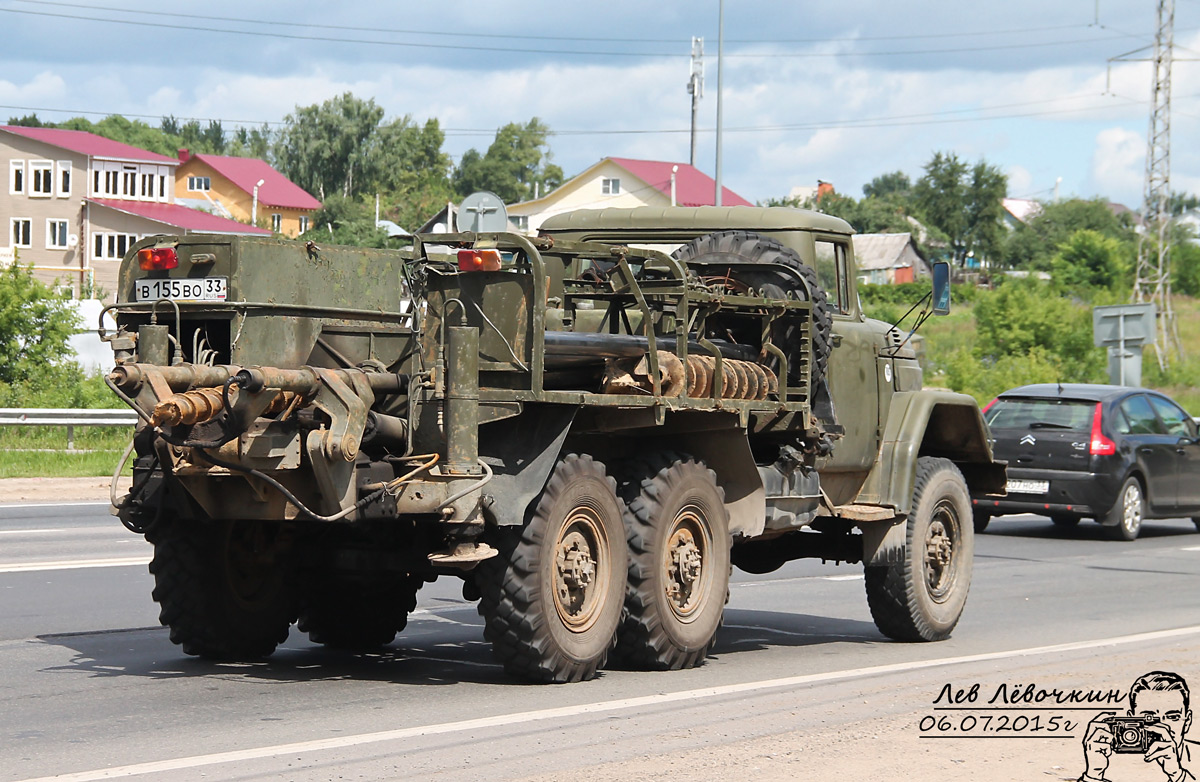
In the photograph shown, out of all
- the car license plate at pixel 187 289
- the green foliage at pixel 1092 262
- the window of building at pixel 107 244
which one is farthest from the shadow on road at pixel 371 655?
the green foliage at pixel 1092 262

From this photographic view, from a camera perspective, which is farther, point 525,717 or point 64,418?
point 64,418

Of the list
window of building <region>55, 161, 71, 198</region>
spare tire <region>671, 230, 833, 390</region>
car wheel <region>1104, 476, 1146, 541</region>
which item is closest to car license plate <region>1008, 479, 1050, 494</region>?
car wheel <region>1104, 476, 1146, 541</region>

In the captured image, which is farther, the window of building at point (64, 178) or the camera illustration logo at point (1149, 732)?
the window of building at point (64, 178)

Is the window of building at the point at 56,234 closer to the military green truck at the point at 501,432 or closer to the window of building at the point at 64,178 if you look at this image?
the window of building at the point at 64,178

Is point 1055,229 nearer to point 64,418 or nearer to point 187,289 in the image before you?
point 64,418

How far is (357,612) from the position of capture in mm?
9227

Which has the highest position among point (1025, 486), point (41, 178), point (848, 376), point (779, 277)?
point (41, 178)

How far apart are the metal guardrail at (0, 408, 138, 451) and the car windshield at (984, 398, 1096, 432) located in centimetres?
1314

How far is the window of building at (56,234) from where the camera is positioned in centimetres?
7462

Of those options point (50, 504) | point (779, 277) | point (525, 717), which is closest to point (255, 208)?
point (50, 504)

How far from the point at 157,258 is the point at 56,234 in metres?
71.6

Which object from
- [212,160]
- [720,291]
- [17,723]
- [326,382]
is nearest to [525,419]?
[326,382]

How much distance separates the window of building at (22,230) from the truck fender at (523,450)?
7193cm

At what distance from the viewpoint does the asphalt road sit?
6.24 m
